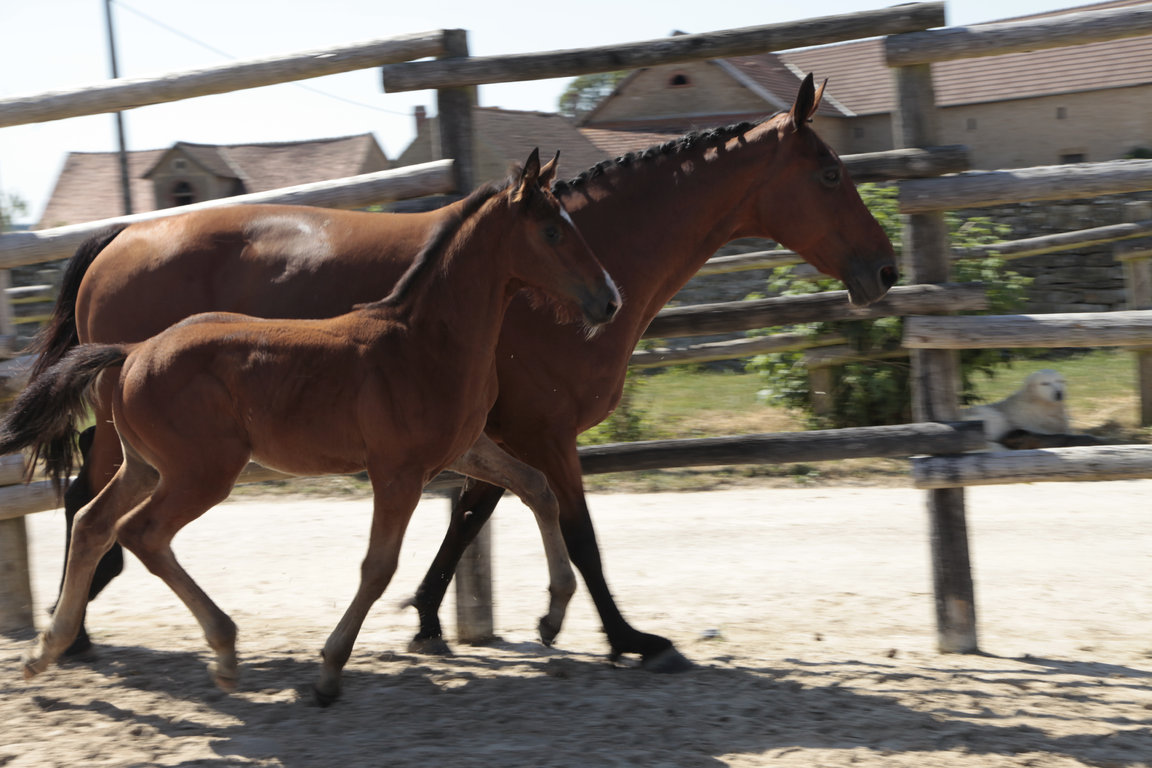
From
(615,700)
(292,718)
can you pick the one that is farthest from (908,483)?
(292,718)

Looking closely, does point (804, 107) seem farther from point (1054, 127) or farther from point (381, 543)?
point (1054, 127)

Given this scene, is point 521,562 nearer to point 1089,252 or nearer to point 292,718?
point 292,718

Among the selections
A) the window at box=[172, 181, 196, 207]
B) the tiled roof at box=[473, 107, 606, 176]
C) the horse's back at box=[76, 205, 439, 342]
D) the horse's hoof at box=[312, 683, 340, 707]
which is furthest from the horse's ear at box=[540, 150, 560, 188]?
the window at box=[172, 181, 196, 207]

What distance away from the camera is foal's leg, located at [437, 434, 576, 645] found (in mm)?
4031

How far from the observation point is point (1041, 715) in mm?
3740

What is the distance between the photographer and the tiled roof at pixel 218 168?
3138 centimetres

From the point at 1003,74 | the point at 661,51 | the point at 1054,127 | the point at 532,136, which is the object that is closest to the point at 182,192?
the point at 532,136

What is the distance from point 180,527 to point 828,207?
103 inches

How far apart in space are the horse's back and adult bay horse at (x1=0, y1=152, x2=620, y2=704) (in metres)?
0.31

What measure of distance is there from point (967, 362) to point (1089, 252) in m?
9.04

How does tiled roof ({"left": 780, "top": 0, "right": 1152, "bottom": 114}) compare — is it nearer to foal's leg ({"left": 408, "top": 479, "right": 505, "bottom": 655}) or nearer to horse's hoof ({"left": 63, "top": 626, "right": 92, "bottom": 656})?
foal's leg ({"left": 408, "top": 479, "right": 505, "bottom": 655})

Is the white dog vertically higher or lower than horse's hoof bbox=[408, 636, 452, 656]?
higher

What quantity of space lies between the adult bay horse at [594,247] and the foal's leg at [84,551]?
41 cm

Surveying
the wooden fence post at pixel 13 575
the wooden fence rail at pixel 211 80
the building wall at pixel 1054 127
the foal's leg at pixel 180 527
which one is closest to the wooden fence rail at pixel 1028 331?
the wooden fence rail at pixel 211 80
